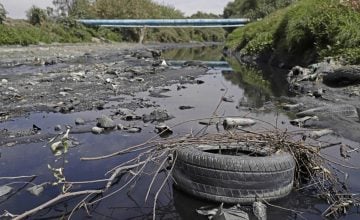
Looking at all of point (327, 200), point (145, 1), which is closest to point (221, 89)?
point (327, 200)

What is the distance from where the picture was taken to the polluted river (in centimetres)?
548

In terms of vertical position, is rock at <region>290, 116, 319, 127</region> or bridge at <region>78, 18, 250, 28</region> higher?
rock at <region>290, 116, 319, 127</region>

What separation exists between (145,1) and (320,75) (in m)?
81.9

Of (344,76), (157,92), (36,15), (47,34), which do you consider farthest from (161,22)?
(344,76)

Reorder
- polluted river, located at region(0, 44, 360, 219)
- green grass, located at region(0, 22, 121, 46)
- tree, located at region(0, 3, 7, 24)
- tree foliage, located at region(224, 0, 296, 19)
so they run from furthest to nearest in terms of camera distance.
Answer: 1. tree foliage, located at region(224, 0, 296, 19)
2. tree, located at region(0, 3, 7, 24)
3. green grass, located at region(0, 22, 121, 46)
4. polluted river, located at region(0, 44, 360, 219)

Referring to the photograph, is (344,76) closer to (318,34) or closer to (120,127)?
(318,34)

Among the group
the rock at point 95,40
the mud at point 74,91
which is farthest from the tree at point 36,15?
the mud at point 74,91

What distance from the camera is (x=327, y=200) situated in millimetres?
5699

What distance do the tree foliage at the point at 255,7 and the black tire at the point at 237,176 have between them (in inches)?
1959

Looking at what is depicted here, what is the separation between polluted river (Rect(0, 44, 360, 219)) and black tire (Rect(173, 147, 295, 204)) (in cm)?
16

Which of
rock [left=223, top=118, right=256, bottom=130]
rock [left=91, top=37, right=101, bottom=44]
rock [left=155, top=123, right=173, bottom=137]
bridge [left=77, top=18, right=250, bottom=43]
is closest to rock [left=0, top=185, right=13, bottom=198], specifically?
rock [left=155, top=123, right=173, bottom=137]

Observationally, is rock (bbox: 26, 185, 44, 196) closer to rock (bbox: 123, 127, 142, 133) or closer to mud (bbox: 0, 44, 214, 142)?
mud (bbox: 0, 44, 214, 142)

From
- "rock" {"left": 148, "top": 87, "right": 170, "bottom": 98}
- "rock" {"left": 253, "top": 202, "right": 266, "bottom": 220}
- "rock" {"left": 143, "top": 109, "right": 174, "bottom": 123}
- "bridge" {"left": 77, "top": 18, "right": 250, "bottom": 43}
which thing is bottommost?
"bridge" {"left": 77, "top": 18, "right": 250, "bottom": 43}

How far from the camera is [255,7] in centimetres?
7862
